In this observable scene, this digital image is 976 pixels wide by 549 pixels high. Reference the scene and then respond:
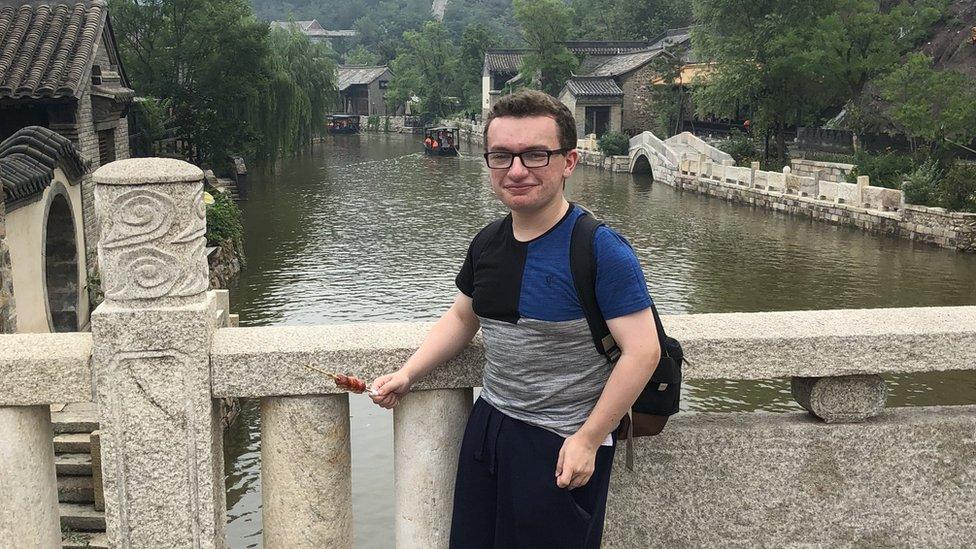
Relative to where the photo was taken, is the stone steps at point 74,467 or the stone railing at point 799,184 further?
the stone railing at point 799,184

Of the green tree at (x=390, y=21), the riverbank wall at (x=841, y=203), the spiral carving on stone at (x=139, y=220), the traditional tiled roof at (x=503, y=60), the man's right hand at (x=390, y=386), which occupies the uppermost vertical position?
the green tree at (x=390, y=21)

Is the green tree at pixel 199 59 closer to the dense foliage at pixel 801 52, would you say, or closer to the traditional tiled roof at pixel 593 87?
the dense foliage at pixel 801 52

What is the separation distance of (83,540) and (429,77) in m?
61.6

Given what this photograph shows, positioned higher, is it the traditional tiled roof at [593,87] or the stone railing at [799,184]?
the traditional tiled roof at [593,87]

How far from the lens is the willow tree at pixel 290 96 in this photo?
88.0 ft

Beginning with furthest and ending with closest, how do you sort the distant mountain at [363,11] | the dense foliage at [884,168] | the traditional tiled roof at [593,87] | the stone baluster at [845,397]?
the distant mountain at [363,11]
the traditional tiled roof at [593,87]
the dense foliage at [884,168]
the stone baluster at [845,397]

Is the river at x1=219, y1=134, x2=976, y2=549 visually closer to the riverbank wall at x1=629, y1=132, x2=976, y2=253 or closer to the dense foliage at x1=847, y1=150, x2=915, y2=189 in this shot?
the riverbank wall at x1=629, y1=132, x2=976, y2=253

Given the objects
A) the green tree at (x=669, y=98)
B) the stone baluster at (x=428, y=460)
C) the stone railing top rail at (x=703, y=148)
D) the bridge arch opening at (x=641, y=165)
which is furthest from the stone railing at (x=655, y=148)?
the stone baluster at (x=428, y=460)

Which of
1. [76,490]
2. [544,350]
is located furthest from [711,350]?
[76,490]

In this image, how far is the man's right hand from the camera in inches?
94.0

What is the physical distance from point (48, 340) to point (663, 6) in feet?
190

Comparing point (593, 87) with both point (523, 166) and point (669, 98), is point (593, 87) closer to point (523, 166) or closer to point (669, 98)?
point (669, 98)

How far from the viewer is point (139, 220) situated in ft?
7.60

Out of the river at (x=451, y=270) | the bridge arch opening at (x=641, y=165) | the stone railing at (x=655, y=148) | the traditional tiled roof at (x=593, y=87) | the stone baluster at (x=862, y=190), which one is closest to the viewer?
the river at (x=451, y=270)
